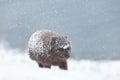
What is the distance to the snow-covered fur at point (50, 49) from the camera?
1890mm

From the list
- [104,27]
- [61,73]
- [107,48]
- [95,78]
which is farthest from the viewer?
[104,27]

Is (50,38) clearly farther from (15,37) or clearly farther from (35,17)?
(35,17)

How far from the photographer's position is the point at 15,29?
861cm

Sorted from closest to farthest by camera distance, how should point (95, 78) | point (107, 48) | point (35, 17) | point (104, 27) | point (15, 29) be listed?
point (95, 78) < point (107, 48) < point (104, 27) < point (15, 29) < point (35, 17)

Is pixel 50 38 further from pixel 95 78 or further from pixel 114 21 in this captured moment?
pixel 114 21

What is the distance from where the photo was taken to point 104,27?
8062mm

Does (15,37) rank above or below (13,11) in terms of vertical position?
below

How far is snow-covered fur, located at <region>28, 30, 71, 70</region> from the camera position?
189cm

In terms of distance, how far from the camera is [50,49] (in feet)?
6.24

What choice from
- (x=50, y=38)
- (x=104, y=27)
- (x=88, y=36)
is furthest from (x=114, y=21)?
(x=50, y=38)

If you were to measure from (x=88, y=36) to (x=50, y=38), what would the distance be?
17.9 feet

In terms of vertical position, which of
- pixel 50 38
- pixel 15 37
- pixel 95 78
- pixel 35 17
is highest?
pixel 35 17

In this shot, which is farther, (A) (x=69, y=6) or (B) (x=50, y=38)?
(A) (x=69, y=6)

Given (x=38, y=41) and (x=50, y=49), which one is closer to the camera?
(x=50, y=49)
